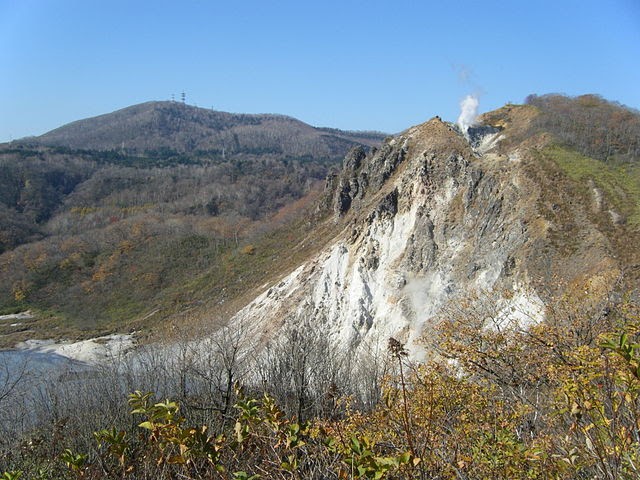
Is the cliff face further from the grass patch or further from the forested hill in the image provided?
the forested hill

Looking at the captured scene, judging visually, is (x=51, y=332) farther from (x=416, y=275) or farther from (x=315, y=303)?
(x=416, y=275)

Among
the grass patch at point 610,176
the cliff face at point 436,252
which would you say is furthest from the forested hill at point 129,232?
the grass patch at point 610,176

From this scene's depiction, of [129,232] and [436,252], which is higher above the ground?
[436,252]

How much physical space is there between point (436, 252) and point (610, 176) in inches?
435

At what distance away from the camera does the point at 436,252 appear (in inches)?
1211

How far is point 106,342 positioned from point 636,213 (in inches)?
1671

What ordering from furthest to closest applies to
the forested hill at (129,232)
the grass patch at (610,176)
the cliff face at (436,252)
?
the forested hill at (129,232) < the grass patch at (610,176) < the cliff face at (436,252)

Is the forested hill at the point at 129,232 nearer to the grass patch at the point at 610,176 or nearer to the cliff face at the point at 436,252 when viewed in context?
the cliff face at the point at 436,252

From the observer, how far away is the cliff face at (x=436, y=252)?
25.6 meters

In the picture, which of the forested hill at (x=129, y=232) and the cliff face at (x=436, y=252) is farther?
the forested hill at (x=129, y=232)

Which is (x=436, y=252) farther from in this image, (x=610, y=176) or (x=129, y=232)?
(x=129, y=232)

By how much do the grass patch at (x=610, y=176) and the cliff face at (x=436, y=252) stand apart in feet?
5.55

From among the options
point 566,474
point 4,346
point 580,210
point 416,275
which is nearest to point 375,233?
point 416,275

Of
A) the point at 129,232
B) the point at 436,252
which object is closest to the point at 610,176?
the point at 436,252
